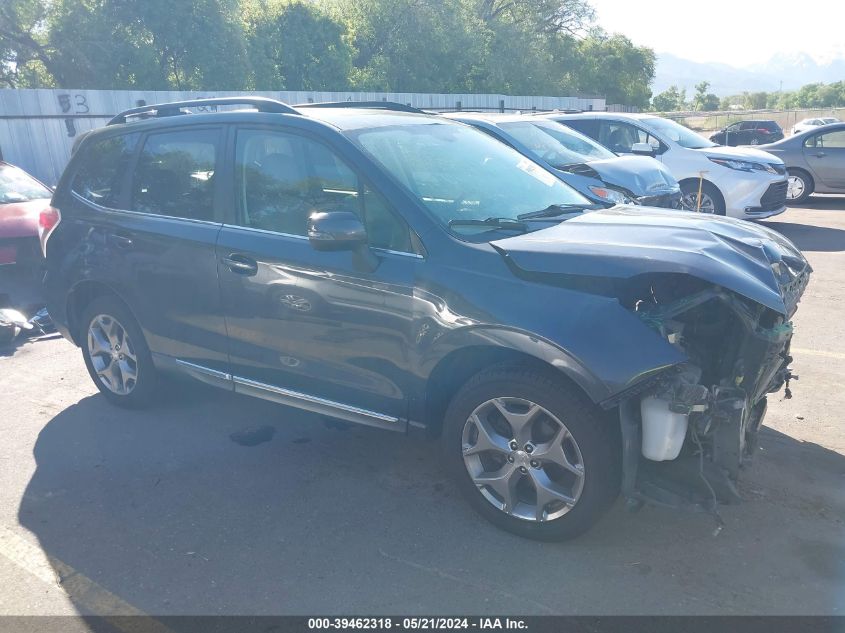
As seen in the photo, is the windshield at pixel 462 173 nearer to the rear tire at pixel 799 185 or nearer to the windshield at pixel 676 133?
the windshield at pixel 676 133

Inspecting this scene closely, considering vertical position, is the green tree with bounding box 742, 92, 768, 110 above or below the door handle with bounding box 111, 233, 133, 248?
below

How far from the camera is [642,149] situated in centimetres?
1129

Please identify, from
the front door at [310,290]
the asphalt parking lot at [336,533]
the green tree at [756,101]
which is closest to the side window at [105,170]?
the front door at [310,290]

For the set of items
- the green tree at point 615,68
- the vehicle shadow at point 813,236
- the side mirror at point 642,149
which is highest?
the green tree at point 615,68

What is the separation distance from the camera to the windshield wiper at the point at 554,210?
159 inches

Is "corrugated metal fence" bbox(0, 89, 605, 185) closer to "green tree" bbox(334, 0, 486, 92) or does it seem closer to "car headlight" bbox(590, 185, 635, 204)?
"car headlight" bbox(590, 185, 635, 204)

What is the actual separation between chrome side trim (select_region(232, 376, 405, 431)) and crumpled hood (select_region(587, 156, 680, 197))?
5813 millimetres

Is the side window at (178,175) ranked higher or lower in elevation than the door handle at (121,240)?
higher

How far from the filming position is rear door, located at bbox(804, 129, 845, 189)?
1390cm

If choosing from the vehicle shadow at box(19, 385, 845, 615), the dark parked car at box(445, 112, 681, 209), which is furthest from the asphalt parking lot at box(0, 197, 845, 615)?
the dark parked car at box(445, 112, 681, 209)

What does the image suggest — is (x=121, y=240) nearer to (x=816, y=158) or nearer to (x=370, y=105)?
(x=370, y=105)

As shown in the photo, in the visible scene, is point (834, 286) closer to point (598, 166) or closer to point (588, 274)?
point (598, 166)

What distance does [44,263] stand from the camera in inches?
215

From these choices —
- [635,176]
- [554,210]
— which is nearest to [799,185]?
[635,176]
